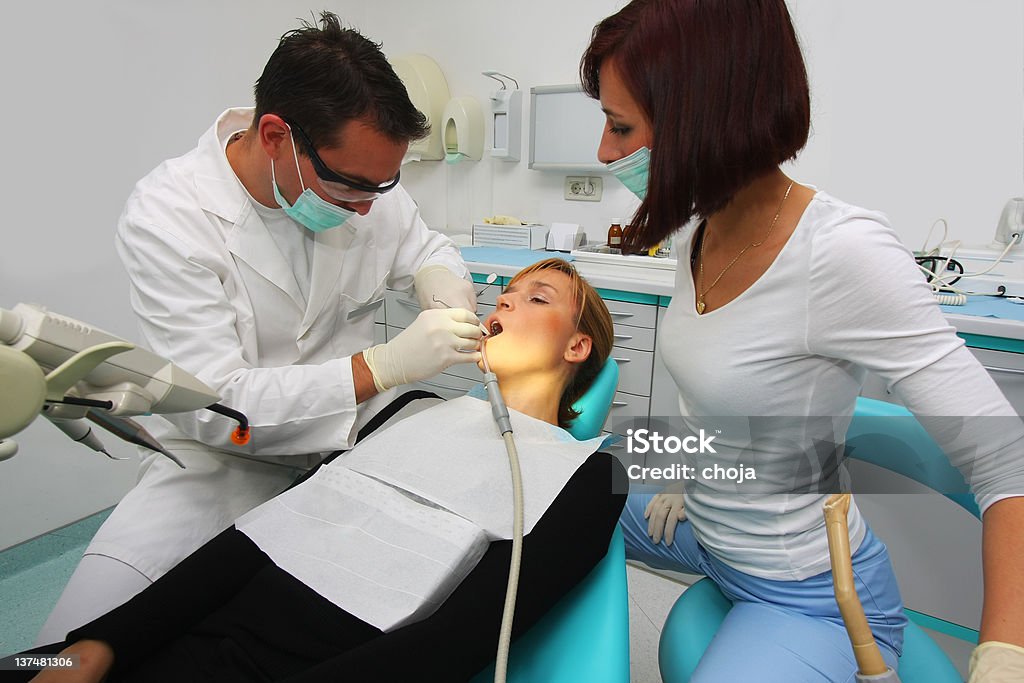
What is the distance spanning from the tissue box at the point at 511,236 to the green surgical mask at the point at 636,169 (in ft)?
5.76

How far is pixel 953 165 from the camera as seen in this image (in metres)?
2.11

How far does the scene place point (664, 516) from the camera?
1231 mm

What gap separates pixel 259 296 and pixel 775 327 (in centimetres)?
107

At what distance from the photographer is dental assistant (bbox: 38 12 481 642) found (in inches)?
45.7

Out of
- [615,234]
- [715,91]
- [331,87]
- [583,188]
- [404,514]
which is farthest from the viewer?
[583,188]

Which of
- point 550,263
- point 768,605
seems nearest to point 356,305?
point 550,263

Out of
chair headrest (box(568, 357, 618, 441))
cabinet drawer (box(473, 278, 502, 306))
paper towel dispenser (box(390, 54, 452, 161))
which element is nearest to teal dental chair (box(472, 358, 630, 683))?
chair headrest (box(568, 357, 618, 441))

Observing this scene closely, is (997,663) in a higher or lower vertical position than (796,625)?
higher

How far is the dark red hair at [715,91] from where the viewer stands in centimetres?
85

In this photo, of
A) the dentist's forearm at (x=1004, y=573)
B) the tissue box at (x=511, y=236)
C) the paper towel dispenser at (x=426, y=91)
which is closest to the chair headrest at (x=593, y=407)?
the dentist's forearm at (x=1004, y=573)

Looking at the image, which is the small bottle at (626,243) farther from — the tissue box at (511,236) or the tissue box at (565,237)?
the tissue box at (511,236)

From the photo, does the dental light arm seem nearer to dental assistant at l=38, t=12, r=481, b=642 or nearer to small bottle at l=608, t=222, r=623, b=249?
dental assistant at l=38, t=12, r=481, b=642

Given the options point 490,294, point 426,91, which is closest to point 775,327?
point 490,294

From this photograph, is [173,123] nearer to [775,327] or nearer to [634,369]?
[634,369]
